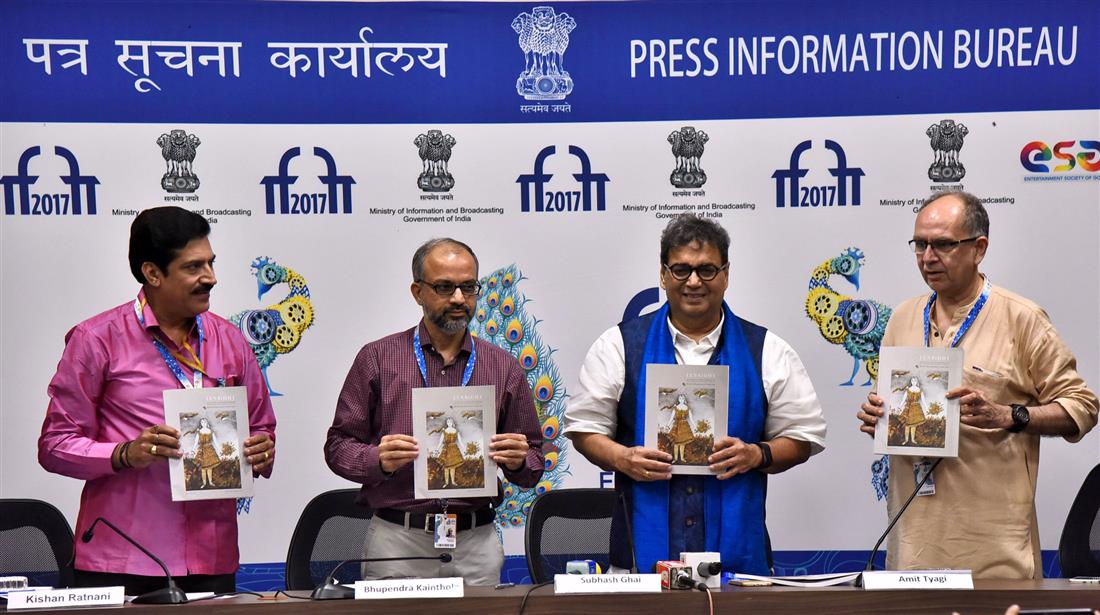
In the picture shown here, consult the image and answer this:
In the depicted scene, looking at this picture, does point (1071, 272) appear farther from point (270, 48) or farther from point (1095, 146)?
point (270, 48)

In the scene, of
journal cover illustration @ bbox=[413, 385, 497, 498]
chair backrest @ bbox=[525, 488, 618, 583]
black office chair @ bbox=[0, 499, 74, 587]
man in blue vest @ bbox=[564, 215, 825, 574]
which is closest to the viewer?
journal cover illustration @ bbox=[413, 385, 497, 498]

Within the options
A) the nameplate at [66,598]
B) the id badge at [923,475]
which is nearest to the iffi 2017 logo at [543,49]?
the id badge at [923,475]

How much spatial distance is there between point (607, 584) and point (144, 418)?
59.9 inches

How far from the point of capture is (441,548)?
321cm

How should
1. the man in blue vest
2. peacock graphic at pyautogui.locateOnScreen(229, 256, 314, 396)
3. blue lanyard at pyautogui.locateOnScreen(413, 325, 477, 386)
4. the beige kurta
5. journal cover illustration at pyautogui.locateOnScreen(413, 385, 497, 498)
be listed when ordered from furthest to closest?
1. peacock graphic at pyautogui.locateOnScreen(229, 256, 314, 396)
2. blue lanyard at pyautogui.locateOnScreen(413, 325, 477, 386)
3. the beige kurta
4. the man in blue vest
5. journal cover illustration at pyautogui.locateOnScreen(413, 385, 497, 498)

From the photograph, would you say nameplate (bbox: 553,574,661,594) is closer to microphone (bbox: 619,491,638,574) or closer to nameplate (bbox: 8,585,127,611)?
microphone (bbox: 619,491,638,574)

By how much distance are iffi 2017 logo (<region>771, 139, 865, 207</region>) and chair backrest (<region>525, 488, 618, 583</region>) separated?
165 cm

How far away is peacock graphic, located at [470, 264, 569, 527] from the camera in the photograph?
4.64 meters

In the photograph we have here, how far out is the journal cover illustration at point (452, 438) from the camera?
2973 millimetres

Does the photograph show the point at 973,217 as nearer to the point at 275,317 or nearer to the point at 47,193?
the point at 275,317

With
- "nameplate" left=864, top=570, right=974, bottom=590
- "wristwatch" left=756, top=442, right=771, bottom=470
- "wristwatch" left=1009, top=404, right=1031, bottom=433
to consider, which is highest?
"wristwatch" left=1009, top=404, right=1031, bottom=433

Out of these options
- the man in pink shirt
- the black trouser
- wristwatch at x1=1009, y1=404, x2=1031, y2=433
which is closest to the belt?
the man in pink shirt

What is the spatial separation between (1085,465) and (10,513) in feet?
14.3

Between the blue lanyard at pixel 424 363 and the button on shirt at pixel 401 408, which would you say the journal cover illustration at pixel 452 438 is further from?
the blue lanyard at pixel 424 363
